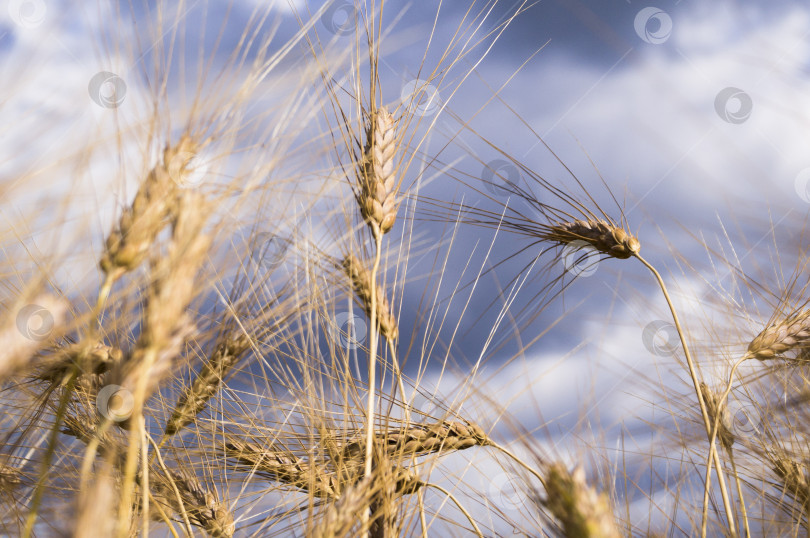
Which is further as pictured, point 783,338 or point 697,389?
point 783,338

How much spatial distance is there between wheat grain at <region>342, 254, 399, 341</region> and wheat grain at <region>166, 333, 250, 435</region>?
0.91ft

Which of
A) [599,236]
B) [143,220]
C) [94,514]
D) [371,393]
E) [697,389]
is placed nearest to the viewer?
[94,514]

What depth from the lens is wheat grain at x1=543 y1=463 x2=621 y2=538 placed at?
0.68 meters

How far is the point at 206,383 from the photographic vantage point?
123 cm

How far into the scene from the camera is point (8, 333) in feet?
2.34

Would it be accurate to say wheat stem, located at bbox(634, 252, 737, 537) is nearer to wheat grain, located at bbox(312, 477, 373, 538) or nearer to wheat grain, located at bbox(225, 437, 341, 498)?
wheat grain, located at bbox(312, 477, 373, 538)

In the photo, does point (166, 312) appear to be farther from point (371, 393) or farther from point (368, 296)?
point (368, 296)

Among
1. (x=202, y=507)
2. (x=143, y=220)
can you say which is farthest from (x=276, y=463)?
(x=143, y=220)

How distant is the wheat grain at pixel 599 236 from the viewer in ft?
4.72

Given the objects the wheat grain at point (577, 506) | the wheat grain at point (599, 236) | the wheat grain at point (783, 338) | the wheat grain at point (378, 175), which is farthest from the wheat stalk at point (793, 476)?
the wheat grain at point (378, 175)

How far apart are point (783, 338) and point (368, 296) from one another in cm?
102

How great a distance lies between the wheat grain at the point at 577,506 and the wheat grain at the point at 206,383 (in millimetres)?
727

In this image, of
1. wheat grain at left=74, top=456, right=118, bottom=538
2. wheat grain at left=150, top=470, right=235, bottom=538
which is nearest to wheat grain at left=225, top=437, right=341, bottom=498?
wheat grain at left=150, top=470, right=235, bottom=538

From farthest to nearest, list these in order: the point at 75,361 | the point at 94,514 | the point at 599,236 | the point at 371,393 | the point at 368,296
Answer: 1. the point at 599,236
2. the point at 368,296
3. the point at 371,393
4. the point at 75,361
5. the point at 94,514
